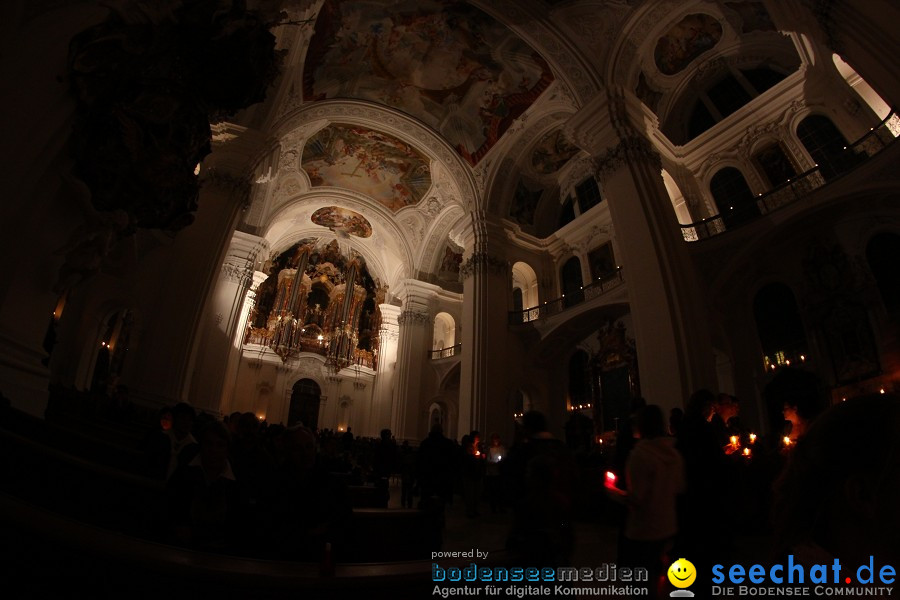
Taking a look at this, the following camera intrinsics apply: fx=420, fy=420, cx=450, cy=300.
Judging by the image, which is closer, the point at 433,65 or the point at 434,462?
the point at 434,462

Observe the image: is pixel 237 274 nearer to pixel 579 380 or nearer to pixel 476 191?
pixel 476 191

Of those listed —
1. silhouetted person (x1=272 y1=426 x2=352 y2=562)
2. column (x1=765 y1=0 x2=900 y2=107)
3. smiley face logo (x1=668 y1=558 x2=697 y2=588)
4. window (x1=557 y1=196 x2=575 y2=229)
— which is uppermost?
window (x1=557 y1=196 x2=575 y2=229)

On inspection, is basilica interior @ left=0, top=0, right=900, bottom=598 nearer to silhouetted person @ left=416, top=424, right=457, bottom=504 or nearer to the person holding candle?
silhouetted person @ left=416, top=424, right=457, bottom=504

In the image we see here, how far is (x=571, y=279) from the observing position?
1518 cm

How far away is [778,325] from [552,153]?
8.65 metres

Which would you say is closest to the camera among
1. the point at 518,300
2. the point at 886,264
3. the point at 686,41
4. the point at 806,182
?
the point at 886,264

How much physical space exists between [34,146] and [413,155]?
1376cm

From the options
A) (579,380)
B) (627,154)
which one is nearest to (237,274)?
(579,380)

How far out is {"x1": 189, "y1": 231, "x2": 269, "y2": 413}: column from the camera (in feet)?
38.2

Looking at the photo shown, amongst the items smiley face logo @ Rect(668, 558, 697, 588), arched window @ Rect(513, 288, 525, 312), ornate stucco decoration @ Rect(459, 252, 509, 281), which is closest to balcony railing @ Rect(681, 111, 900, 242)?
ornate stucco decoration @ Rect(459, 252, 509, 281)

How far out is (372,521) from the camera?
9.69ft

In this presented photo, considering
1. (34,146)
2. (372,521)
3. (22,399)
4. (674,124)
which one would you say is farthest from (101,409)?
(674,124)

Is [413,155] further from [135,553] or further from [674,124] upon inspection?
[135,553]

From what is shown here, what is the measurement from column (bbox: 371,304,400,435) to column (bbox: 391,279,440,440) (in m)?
1.52
